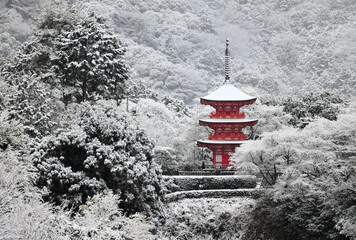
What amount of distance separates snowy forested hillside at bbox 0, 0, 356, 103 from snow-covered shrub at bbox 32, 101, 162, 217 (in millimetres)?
60532

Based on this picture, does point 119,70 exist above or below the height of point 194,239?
above

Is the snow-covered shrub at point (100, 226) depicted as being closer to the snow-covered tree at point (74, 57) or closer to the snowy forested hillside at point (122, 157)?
the snowy forested hillside at point (122, 157)

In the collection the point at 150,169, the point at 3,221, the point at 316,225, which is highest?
the point at 3,221

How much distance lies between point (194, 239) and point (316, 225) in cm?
729

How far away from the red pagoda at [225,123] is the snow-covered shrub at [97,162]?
11.6m

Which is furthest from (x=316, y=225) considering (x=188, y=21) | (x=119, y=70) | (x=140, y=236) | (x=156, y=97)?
(x=188, y=21)

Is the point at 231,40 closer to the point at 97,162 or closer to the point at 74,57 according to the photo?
the point at 74,57

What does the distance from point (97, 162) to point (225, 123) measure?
14.7m

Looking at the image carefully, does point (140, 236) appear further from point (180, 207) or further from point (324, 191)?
point (180, 207)

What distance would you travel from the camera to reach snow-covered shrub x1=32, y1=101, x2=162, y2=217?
2231cm

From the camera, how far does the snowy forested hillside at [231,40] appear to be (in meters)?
97.6

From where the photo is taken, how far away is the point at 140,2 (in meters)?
129

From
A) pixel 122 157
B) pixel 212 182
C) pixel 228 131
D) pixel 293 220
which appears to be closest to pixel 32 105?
pixel 122 157

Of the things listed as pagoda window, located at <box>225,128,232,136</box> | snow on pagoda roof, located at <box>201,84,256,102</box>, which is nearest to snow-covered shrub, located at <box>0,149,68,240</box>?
snow on pagoda roof, located at <box>201,84,256,102</box>
